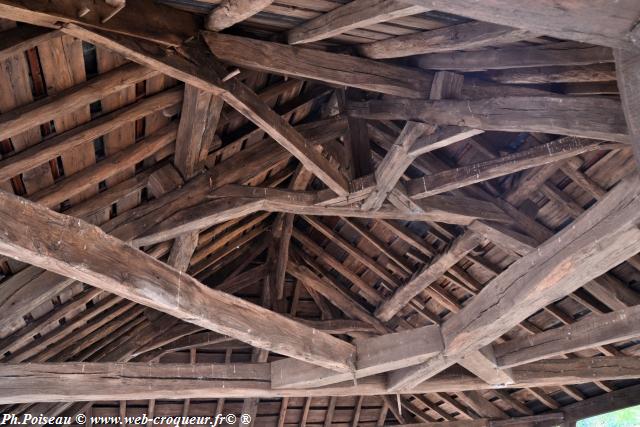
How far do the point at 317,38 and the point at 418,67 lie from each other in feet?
2.79

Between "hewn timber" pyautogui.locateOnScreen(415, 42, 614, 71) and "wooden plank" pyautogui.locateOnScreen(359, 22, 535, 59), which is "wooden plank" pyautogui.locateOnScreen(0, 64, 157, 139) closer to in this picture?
"wooden plank" pyautogui.locateOnScreen(359, 22, 535, 59)

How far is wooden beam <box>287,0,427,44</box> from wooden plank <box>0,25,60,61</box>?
1.16m

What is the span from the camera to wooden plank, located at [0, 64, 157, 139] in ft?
9.13

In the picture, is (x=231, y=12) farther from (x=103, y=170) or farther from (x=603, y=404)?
(x=603, y=404)

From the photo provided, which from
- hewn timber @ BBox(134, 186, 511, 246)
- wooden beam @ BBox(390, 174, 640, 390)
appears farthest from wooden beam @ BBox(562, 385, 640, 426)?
wooden beam @ BBox(390, 174, 640, 390)

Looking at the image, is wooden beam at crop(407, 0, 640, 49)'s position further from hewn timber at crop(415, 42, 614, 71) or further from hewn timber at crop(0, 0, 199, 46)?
hewn timber at crop(0, 0, 199, 46)

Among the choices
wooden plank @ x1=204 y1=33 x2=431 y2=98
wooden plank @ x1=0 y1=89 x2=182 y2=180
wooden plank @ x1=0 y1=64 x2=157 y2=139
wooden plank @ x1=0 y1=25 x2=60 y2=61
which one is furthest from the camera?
wooden plank @ x1=204 y1=33 x2=431 y2=98

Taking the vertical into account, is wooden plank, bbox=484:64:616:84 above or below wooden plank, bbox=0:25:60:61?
above

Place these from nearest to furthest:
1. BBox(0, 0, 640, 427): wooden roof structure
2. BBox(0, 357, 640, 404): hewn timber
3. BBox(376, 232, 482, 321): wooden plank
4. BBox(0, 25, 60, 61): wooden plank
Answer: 1. BBox(0, 25, 60, 61): wooden plank
2. BBox(0, 0, 640, 427): wooden roof structure
3. BBox(0, 357, 640, 404): hewn timber
4. BBox(376, 232, 482, 321): wooden plank

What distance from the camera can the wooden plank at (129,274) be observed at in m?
2.42

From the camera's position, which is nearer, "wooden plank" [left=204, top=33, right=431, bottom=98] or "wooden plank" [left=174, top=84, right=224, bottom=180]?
"wooden plank" [left=204, top=33, right=431, bottom=98]

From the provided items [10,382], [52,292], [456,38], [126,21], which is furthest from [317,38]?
[10,382]

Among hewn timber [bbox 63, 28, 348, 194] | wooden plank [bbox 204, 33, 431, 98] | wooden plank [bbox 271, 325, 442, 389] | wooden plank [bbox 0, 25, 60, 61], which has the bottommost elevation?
wooden plank [bbox 271, 325, 442, 389]

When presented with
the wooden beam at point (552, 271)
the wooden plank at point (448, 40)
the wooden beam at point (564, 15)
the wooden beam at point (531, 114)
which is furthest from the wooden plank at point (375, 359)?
the wooden beam at point (564, 15)
